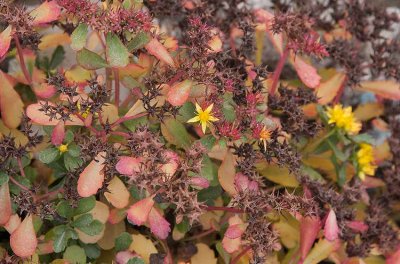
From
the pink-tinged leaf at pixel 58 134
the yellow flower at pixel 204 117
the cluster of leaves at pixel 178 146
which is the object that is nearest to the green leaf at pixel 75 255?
the cluster of leaves at pixel 178 146

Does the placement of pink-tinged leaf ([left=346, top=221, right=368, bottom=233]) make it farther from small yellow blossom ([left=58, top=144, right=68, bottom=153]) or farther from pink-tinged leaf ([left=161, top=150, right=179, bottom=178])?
small yellow blossom ([left=58, top=144, right=68, bottom=153])

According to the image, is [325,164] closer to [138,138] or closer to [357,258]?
[357,258]

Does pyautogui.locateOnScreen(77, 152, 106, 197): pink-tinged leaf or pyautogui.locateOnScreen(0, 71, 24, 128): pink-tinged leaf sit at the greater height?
pyautogui.locateOnScreen(77, 152, 106, 197): pink-tinged leaf

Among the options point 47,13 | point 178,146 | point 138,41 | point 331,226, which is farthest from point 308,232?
point 47,13

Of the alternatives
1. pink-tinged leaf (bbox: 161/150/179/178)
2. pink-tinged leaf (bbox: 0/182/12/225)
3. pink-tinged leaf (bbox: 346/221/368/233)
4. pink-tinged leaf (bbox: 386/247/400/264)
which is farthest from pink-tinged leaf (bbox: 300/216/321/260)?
pink-tinged leaf (bbox: 0/182/12/225)

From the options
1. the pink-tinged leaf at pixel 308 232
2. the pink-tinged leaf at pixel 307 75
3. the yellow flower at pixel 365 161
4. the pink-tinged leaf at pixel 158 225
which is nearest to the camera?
the pink-tinged leaf at pixel 158 225

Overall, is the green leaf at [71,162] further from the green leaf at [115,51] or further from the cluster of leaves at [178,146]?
the green leaf at [115,51]
